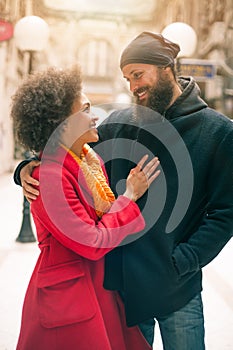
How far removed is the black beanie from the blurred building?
10.0 inches

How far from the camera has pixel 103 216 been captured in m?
1.43

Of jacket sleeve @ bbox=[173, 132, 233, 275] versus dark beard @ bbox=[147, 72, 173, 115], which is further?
dark beard @ bbox=[147, 72, 173, 115]

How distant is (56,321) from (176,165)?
0.77 meters

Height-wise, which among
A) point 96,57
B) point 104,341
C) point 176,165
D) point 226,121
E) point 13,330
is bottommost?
point 96,57

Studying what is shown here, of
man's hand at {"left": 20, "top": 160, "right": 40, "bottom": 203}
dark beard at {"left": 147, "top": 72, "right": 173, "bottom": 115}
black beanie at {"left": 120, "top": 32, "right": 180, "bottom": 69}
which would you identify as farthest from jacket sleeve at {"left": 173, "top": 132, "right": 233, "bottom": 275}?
man's hand at {"left": 20, "top": 160, "right": 40, "bottom": 203}

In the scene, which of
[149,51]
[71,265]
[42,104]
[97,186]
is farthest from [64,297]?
[149,51]

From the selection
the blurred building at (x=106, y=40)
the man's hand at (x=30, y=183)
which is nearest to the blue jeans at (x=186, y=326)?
the man's hand at (x=30, y=183)

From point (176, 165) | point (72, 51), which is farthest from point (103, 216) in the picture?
point (72, 51)

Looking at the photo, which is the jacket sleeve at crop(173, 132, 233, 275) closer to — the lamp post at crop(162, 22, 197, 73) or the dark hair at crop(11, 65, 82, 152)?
the dark hair at crop(11, 65, 82, 152)

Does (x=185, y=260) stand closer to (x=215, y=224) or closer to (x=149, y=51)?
(x=215, y=224)

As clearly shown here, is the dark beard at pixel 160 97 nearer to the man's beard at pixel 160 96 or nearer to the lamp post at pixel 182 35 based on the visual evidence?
the man's beard at pixel 160 96

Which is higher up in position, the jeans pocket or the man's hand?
the man's hand

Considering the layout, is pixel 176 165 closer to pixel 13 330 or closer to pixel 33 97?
pixel 33 97

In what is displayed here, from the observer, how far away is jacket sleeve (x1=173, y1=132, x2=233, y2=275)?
1449 millimetres
